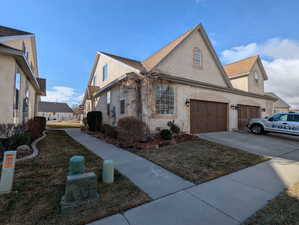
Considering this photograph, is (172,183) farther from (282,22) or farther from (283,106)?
(283,106)

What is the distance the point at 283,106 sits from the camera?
130 ft

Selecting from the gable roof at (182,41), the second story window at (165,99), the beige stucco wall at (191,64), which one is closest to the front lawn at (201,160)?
the second story window at (165,99)

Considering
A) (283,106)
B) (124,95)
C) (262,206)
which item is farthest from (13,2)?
(283,106)

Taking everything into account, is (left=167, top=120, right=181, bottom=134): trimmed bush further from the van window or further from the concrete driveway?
the van window

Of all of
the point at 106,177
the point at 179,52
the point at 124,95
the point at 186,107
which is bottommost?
the point at 106,177

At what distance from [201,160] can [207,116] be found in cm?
667

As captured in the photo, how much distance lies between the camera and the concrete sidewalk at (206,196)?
2.37m

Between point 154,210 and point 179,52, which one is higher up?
point 179,52

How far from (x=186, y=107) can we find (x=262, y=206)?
7716 millimetres

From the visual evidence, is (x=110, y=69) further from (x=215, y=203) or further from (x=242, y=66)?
(x=242, y=66)

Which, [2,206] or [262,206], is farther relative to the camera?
[262,206]

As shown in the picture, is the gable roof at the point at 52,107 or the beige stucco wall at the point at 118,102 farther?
the gable roof at the point at 52,107

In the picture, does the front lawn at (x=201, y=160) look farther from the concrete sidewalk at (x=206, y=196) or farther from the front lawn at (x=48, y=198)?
the front lawn at (x=48, y=198)

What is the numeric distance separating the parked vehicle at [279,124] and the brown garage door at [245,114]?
1.64 metres
